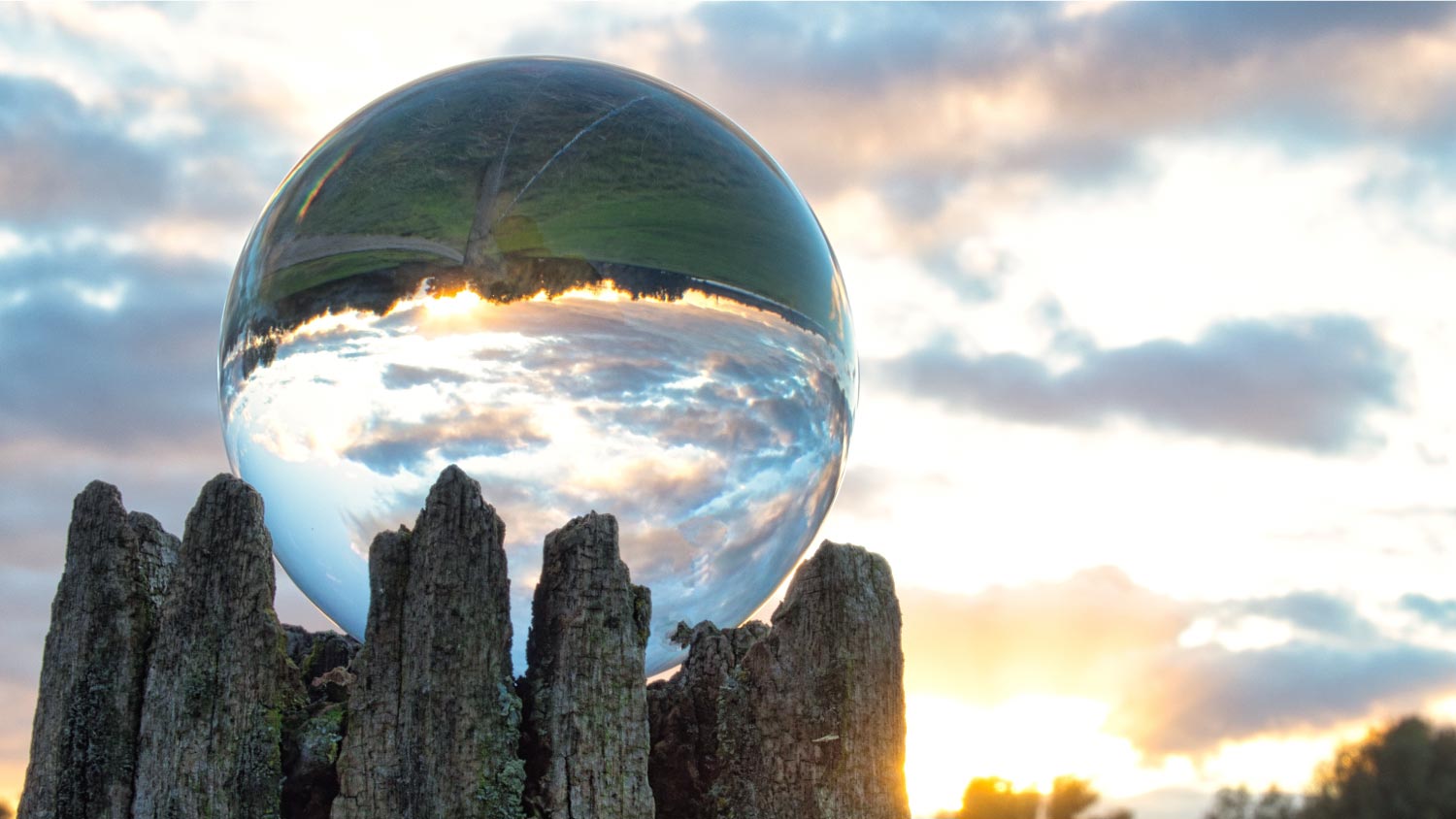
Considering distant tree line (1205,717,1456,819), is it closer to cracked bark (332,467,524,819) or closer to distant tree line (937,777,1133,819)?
distant tree line (937,777,1133,819)

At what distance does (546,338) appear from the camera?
1045 centimetres

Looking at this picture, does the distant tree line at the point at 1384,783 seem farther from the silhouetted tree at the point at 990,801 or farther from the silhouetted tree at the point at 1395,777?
the silhouetted tree at the point at 990,801

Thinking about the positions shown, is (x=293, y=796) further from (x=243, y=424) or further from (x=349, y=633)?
(x=243, y=424)

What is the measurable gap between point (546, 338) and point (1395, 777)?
42.9 metres

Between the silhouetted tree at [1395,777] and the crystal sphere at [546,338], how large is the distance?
126ft

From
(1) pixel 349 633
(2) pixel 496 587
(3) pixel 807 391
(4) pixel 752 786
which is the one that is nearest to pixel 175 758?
(1) pixel 349 633

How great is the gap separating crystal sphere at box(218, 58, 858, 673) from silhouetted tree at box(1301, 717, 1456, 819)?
38.5 m

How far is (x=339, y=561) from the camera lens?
12.3 metres

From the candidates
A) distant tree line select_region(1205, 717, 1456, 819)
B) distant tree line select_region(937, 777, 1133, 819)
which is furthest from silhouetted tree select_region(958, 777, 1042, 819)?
distant tree line select_region(1205, 717, 1456, 819)

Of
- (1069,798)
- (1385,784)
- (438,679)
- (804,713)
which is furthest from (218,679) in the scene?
(1385,784)

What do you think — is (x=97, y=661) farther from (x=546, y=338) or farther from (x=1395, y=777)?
(x=1395, y=777)

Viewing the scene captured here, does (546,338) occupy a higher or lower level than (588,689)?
higher

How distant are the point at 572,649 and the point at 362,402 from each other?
2.81 meters

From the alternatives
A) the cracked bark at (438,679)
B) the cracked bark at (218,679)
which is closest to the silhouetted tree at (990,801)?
the cracked bark at (438,679)
